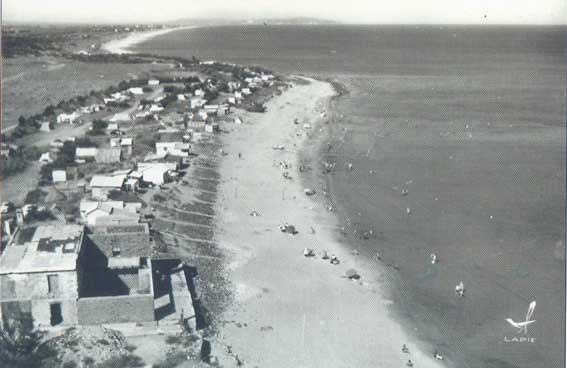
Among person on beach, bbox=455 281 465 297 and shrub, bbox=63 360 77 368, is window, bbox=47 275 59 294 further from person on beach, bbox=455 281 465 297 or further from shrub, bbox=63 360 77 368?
person on beach, bbox=455 281 465 297

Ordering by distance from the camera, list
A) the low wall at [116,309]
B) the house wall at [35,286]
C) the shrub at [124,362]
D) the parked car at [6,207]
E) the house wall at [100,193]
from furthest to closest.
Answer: the house wall at [100,193] < the parked car at [6,207] < the low wall at [116,309] < the house wall at [35,286] < the shrub at [124,362]

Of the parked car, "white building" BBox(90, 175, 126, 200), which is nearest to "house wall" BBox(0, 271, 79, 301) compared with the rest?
the parked car

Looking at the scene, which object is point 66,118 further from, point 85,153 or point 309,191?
point 309,191

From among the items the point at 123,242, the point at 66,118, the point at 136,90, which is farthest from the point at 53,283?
the point at 136,90

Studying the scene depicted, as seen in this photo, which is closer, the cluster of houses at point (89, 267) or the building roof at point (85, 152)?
the cluster of houses at point (89, 267)

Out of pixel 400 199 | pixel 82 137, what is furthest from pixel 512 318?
pixel 82 137

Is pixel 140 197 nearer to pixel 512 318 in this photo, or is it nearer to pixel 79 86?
pixel 512 318

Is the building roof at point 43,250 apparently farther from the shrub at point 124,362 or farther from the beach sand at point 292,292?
the beach sand at point 292,292

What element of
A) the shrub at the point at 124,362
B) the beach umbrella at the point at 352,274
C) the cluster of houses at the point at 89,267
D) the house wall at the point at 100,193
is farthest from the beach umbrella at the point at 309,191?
the shrub at the point at 124,362
